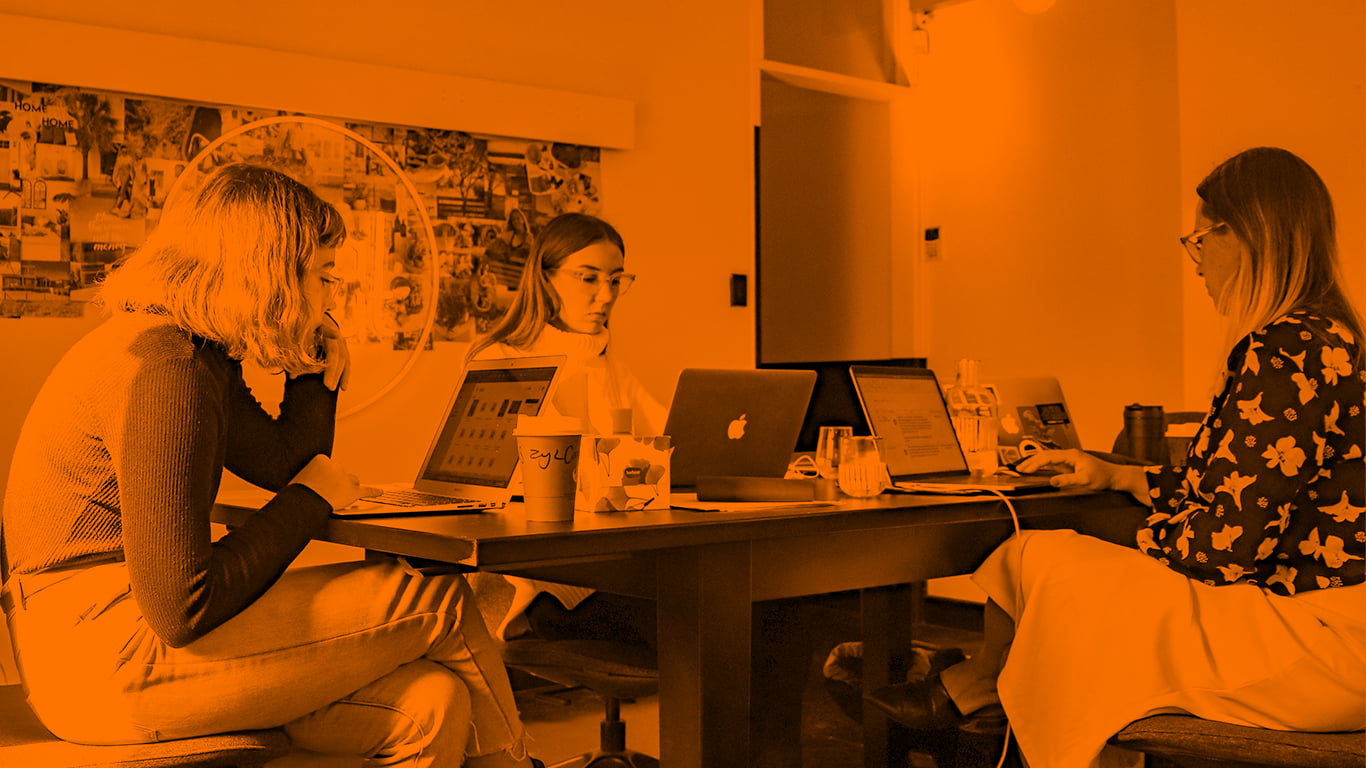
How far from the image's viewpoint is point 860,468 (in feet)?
7.07

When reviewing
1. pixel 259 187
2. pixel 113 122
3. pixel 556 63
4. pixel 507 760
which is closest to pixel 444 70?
pixel 556 63

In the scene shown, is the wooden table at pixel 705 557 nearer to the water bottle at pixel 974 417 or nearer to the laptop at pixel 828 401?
the water bottle at pixel 974 417

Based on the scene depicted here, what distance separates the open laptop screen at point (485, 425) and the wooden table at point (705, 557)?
0.60ft

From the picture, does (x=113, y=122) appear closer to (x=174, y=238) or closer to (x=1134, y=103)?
(x=174, y=238)

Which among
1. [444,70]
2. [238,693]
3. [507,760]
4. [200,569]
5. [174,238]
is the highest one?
[444,70]

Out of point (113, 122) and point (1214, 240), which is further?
point (113, 122)

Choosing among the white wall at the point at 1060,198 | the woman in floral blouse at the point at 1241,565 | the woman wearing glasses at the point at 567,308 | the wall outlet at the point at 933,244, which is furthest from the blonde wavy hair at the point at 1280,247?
Answer: the wall outlet at the point at 933,244

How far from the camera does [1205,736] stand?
1730 mm

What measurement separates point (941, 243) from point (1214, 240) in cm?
303

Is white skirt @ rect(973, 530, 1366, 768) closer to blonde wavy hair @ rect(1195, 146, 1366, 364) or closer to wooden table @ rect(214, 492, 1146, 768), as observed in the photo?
wooden table @ rect(214, 492, 1146, 768)

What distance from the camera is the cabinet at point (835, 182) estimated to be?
489 centimetres

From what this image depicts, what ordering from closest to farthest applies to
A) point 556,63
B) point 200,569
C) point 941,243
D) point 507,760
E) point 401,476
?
point 200,569
point 507,760
point 401,476
point 556,63
point 941,243

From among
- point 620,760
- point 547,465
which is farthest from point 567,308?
point 547,465

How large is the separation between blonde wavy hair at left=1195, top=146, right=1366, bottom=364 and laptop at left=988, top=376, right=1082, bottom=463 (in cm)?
72
